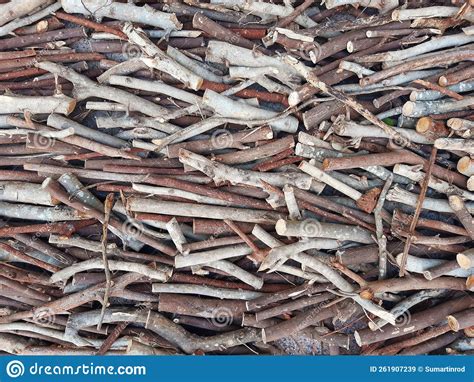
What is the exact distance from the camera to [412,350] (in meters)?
2.12

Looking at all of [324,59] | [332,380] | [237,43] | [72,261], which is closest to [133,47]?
[237,43]

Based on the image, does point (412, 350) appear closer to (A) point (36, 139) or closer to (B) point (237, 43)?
(B) point (237, 43)

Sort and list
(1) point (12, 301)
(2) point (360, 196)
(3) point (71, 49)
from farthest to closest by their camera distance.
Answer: (1) point (12, 301) → (3) point (71, 49) → (2) point (360, 196)

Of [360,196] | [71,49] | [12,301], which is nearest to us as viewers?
[360,196]

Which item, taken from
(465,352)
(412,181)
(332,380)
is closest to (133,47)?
(412,181)

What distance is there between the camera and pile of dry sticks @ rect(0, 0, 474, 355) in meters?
1.94

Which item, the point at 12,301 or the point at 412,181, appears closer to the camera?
the point at 412,181

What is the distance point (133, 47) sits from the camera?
2.04m

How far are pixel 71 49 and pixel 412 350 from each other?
1.83 metres

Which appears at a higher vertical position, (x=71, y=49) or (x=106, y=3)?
(x=106, y=3)

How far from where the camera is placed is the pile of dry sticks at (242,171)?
194 centimetres

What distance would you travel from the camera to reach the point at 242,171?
1972mm

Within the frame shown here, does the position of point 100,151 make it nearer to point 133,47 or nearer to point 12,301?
point 133,47

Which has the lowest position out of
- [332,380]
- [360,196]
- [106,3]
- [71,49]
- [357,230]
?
[332,380]
